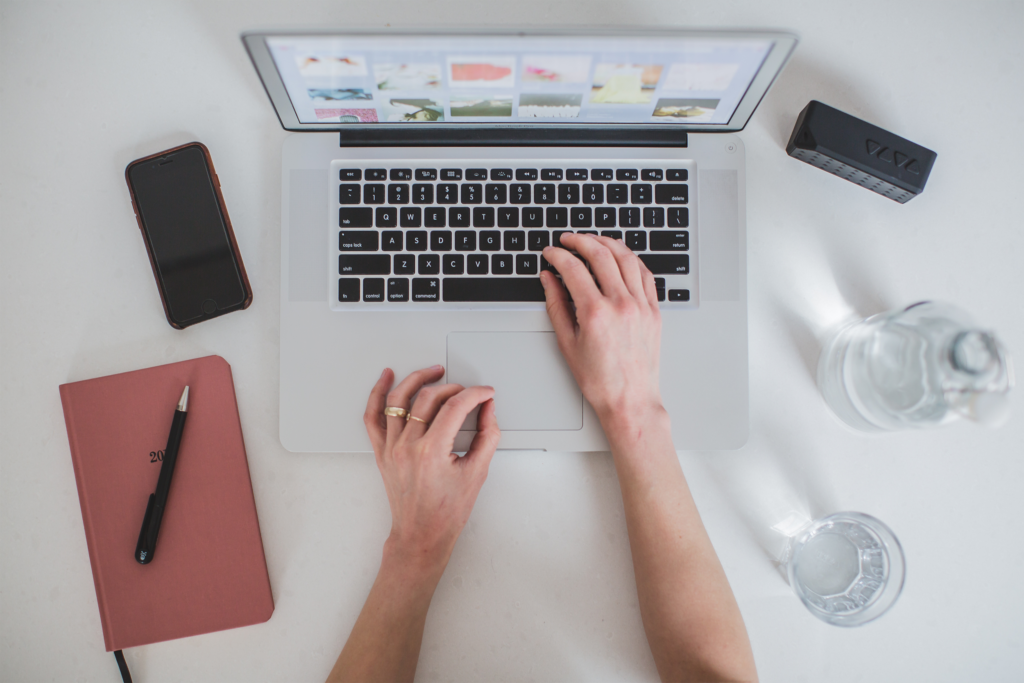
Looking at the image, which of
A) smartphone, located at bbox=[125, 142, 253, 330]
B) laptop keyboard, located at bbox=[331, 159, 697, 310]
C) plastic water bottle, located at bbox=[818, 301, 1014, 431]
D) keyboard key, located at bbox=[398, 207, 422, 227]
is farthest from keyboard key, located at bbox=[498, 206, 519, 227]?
plastic water bottle, located at bbox=[818, 301, 1014, 431]

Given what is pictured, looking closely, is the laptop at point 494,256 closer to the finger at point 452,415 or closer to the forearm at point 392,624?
the finger at point 452,415

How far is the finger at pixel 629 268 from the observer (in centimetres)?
69

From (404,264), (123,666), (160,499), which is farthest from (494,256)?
(123,666)

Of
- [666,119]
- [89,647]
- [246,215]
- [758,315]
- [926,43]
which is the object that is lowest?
[89,647]

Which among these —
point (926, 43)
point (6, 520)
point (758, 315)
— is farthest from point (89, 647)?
point (926, 43)

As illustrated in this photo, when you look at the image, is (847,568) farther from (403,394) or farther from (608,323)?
(403,394)

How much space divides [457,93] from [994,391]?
0.69 m

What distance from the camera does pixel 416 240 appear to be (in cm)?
71

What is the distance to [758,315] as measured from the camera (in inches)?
30.0

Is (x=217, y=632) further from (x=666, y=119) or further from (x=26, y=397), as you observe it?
(x=666, y=119)

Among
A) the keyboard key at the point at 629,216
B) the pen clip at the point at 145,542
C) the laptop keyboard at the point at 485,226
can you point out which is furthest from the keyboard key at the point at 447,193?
the pen clip at the point at 145,542

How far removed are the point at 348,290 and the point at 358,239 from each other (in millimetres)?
66

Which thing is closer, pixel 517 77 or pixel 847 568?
pixel 517 77

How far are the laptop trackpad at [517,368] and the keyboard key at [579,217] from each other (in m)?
0.14
